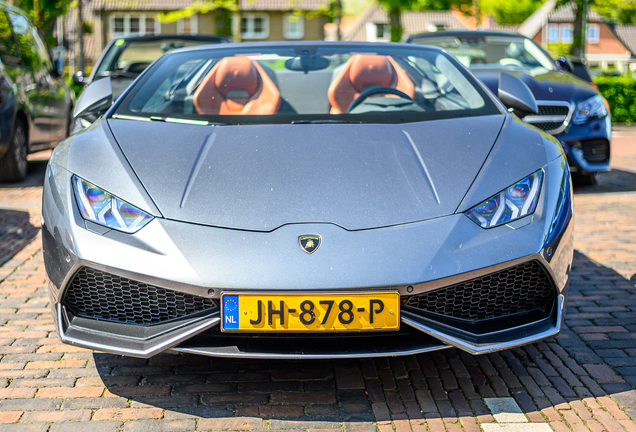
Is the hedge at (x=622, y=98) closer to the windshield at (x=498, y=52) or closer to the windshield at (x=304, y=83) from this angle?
the windshield at (x=498, y=52)

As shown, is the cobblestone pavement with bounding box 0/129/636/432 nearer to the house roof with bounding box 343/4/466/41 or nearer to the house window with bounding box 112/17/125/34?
the house window with bounding box 112/17/125/34

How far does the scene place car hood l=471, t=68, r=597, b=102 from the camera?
20.4ft

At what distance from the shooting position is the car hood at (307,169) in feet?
7.78

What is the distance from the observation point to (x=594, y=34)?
67.2m

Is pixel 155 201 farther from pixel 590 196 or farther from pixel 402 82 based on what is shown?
pixel 590 196

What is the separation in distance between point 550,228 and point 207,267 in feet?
3.94

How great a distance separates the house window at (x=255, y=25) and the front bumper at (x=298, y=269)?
137ft

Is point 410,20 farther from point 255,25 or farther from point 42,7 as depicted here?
point 42,7

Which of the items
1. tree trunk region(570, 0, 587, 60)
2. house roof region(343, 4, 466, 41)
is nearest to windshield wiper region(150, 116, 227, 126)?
tree trunk region(570, 0, 587, 60)

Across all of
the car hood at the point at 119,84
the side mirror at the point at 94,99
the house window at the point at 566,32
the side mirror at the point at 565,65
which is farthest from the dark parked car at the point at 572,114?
the house window at the point at 566,32

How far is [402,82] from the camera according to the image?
3.73 meters

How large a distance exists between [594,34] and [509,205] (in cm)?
7212

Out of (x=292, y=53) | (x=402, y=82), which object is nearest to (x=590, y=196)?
(x=402, y=82)

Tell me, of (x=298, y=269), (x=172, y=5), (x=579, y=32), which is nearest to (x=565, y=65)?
(x=298, y=269)
